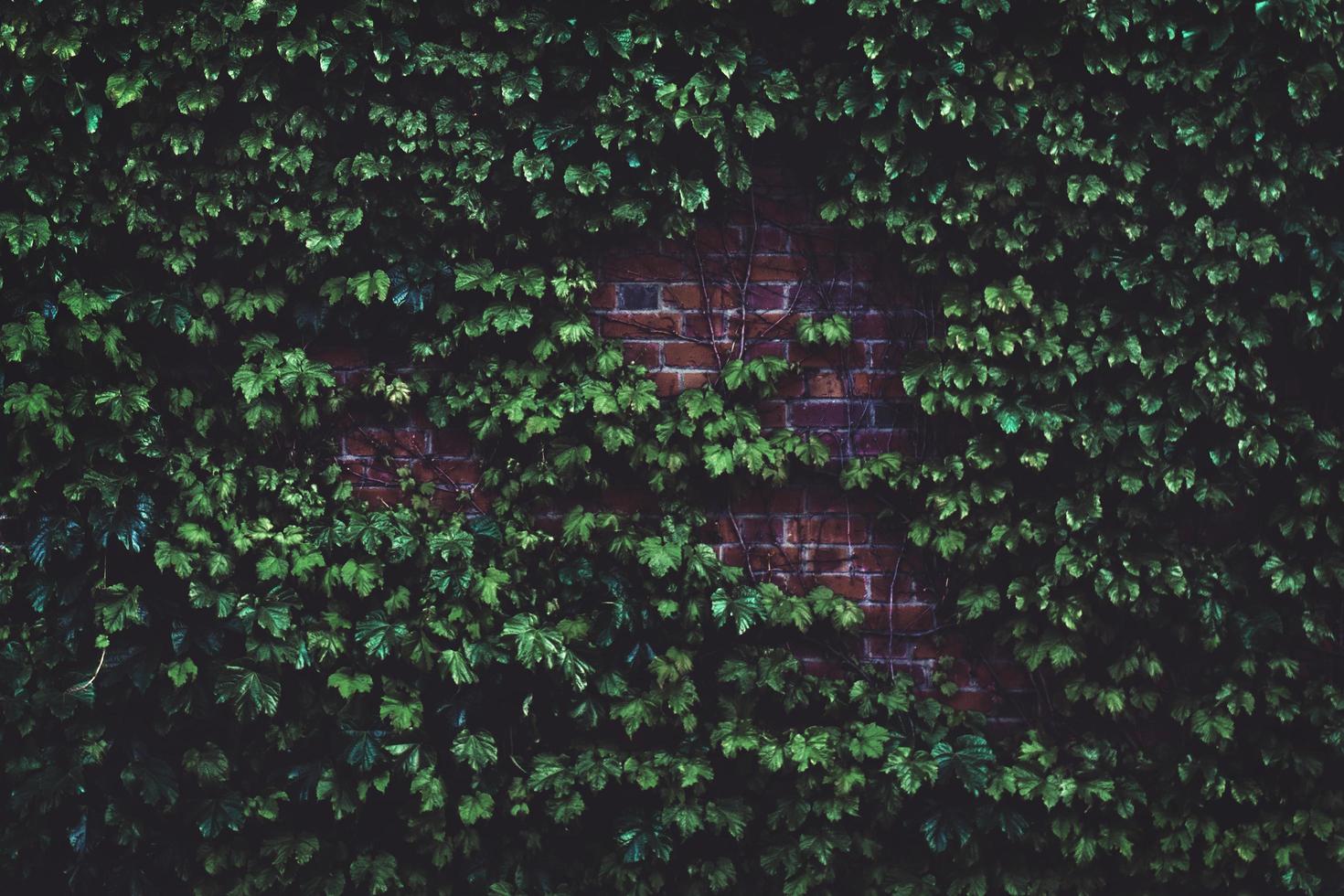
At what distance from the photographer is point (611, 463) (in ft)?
9.59

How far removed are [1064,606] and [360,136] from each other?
2.40 meters

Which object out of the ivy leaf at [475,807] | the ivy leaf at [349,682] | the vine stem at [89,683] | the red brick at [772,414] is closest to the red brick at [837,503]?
the red brick at [772,414]

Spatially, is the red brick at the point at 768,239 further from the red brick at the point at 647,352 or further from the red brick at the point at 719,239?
the red brick at the point at 647,352

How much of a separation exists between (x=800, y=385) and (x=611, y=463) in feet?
1.99

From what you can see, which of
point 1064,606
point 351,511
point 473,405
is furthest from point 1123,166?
point 351,511

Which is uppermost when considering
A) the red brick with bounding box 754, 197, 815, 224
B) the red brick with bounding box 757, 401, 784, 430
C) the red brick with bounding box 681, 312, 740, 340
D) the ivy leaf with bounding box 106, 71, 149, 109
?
the ivy leaf with bounding box 106, 71, 149, 109

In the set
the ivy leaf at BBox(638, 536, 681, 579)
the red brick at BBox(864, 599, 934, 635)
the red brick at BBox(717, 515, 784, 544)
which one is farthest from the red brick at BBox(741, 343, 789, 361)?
the red brick at BBox(864, 599, 934, 635)

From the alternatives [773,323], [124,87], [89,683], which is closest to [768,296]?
[773,323]

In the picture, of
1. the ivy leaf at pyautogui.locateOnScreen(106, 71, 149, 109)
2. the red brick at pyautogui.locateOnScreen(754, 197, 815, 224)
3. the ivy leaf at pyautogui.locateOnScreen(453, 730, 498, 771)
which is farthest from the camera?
the red brick at pyautogui.locateOnScreen(754, 197, 815, 224)

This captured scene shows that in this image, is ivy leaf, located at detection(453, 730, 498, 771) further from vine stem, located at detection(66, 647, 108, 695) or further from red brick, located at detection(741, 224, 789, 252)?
red brick, located at detection(741, 224, 789, 252)

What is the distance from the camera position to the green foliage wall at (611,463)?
266 centimetres

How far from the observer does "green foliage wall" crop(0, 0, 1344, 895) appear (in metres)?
2.66

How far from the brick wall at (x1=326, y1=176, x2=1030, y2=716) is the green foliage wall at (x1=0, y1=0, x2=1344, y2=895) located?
0.10 meters

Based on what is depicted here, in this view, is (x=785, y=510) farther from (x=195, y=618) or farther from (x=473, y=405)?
(x=195, y=618)
